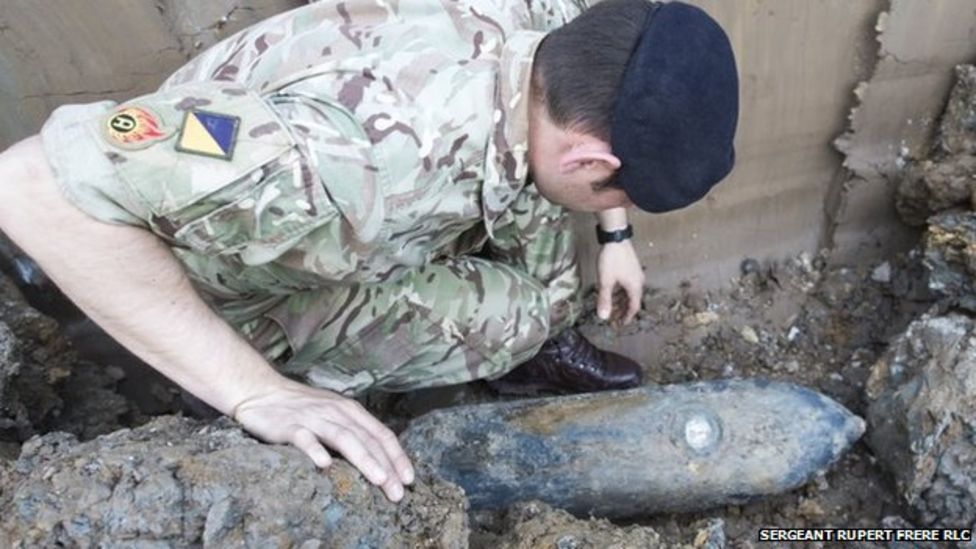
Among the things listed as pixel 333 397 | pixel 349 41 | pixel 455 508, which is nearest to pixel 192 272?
pixel 333 397

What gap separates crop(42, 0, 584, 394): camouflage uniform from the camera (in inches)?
50.7

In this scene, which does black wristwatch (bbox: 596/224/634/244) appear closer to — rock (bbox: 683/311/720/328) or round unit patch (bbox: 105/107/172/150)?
rock (bbox: 683/311/720/328)

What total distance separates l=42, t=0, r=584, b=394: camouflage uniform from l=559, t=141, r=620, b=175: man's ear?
94 millimetres

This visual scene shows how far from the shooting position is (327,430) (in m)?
1.41

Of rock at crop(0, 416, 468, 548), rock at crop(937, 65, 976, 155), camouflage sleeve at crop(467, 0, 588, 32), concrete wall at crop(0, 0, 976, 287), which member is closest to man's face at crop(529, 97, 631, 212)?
camouflage sleeve at crop(467, 0, 588, 32)

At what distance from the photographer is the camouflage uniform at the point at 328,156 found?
129 centimetres

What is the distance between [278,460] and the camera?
1309mm

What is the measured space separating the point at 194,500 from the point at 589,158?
778mm

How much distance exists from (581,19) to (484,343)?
907mm

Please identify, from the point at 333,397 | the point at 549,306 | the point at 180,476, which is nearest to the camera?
the point at 180,476

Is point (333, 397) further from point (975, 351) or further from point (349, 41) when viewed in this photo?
point (975, 351)

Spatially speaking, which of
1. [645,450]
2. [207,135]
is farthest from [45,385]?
[645,450]

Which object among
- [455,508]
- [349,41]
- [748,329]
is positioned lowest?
[748,329]

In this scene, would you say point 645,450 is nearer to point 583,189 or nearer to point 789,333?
point 583,189
